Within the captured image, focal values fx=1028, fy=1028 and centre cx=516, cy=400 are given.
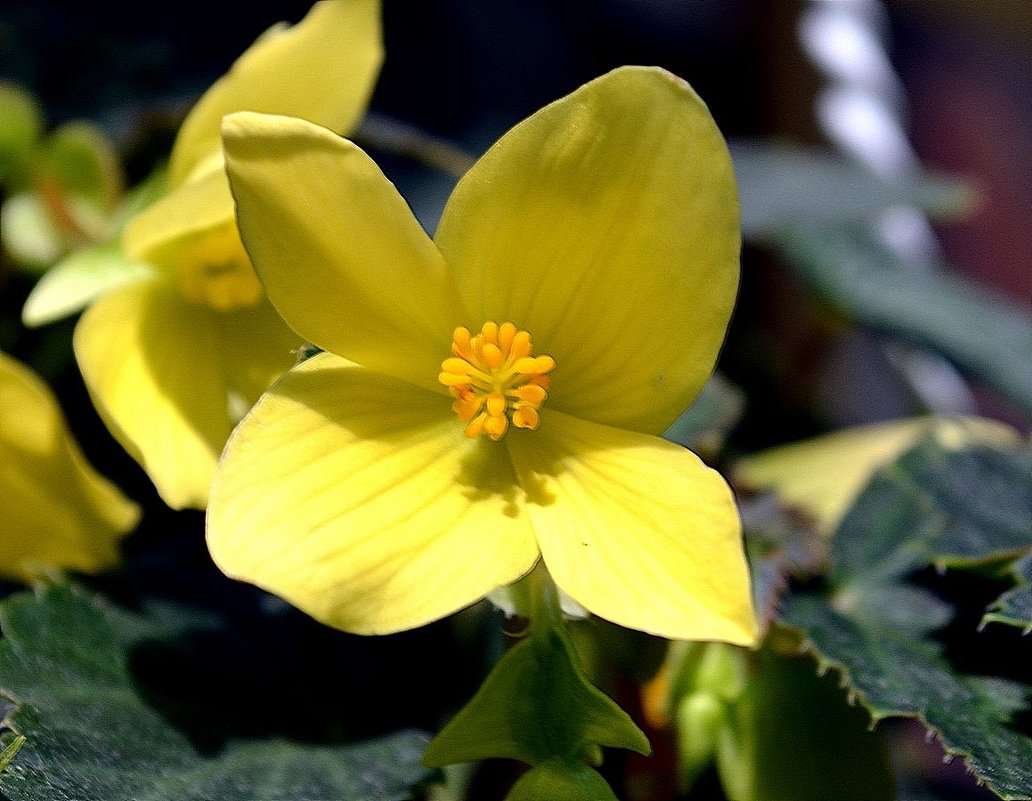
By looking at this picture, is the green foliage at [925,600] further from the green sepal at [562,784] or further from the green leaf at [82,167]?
the green leaf at [82,167]

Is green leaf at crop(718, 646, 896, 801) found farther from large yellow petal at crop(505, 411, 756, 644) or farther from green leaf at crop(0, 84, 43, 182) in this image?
green leaf at crop(0, 84, 43, 182)

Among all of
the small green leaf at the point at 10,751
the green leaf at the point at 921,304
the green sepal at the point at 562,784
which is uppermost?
the green sepal at the point at 562,784

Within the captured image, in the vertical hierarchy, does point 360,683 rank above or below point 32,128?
below

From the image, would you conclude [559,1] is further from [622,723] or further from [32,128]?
[622,723]

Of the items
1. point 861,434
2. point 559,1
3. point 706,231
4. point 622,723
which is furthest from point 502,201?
point 559,1

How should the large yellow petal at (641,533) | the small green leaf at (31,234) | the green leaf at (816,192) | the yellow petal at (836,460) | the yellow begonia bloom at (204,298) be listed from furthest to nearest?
the green leaf at (816,192), the yellow petal at (836,460), the small green leaf at (31,234), the yellow begonia bloom at (204,298), the large yellow petal at (641,533)

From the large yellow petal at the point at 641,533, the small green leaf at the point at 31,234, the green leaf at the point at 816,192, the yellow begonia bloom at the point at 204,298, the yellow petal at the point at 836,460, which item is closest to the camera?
the large yellow petal at the point at 641,533

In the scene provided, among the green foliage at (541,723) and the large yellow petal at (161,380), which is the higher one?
the large yellow petal at (161,380)

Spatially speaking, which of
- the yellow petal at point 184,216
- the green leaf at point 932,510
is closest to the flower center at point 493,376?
the yellow petal at point 184,216
